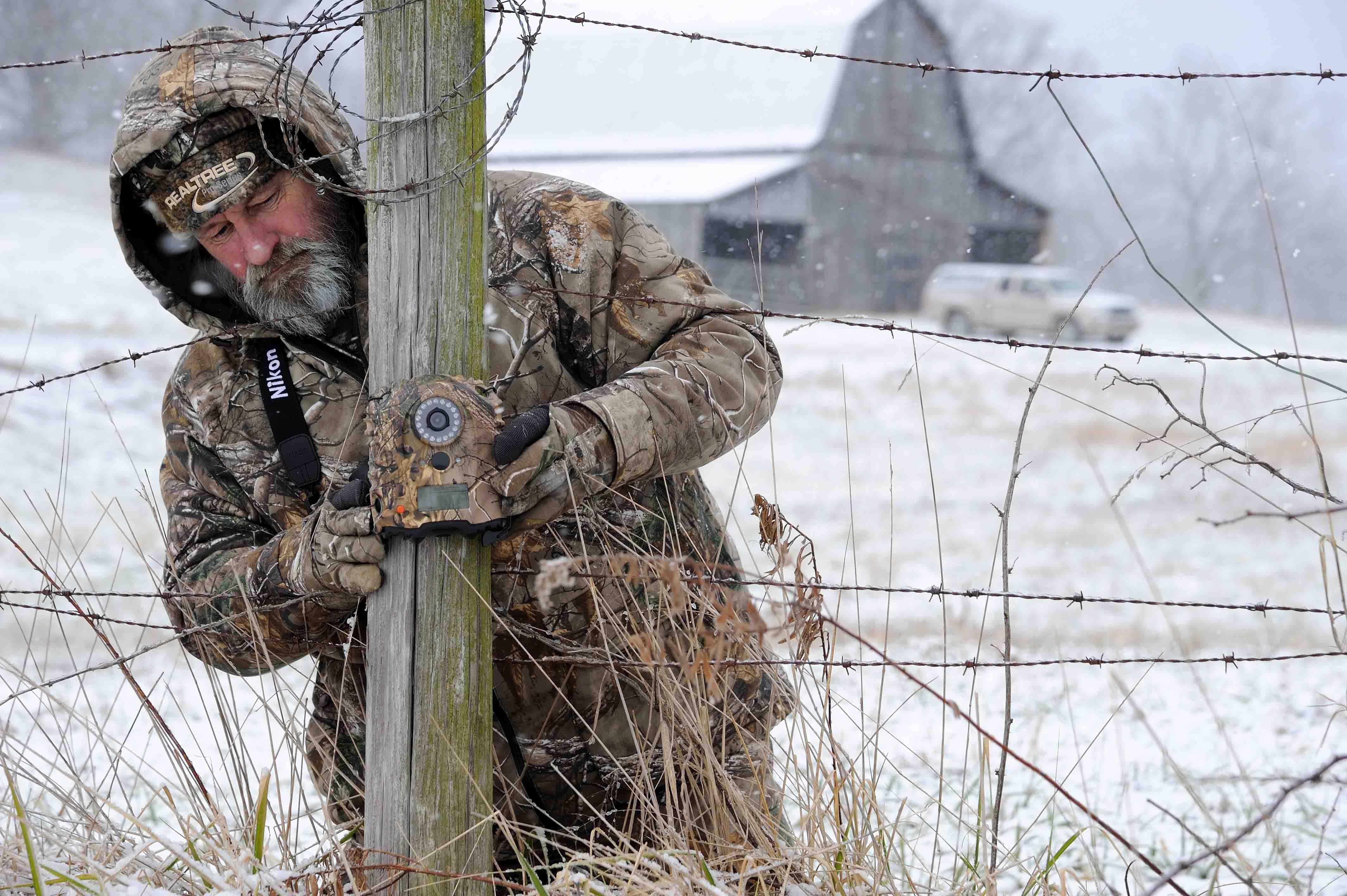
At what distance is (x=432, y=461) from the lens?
160 centimetres

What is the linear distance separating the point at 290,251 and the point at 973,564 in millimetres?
8499

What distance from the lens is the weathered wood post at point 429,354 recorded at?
1653 millimetres

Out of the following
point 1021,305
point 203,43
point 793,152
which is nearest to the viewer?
point 203,43

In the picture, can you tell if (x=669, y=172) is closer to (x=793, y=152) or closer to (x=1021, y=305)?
(x=793, y=152)

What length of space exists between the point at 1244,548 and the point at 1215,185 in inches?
1430

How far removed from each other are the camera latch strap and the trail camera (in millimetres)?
572

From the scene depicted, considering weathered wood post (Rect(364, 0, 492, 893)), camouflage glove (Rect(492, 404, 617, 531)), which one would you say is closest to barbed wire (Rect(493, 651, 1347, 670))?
weathered wood post (Rect(364, 0, 492, 893))

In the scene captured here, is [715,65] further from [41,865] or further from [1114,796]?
[41,865]

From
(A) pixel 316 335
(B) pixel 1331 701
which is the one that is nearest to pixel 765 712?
(B) pixel 1331 701

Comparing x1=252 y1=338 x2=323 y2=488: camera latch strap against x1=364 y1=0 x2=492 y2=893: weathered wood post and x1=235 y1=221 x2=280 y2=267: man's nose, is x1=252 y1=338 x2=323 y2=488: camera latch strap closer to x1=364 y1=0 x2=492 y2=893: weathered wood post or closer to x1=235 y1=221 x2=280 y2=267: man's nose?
x1=235 y1=221 x2=280 y2=267: man's nose

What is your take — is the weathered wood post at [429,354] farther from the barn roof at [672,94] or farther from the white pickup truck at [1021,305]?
the barn roof at [672,94]

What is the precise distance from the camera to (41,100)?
30.7 meters

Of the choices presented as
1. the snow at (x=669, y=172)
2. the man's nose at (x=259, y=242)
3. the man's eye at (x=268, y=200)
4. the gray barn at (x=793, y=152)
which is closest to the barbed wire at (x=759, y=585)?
the man's nose at (x=259, y=242)

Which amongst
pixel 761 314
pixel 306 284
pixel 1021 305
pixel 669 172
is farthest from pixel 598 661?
pixel 669 172
